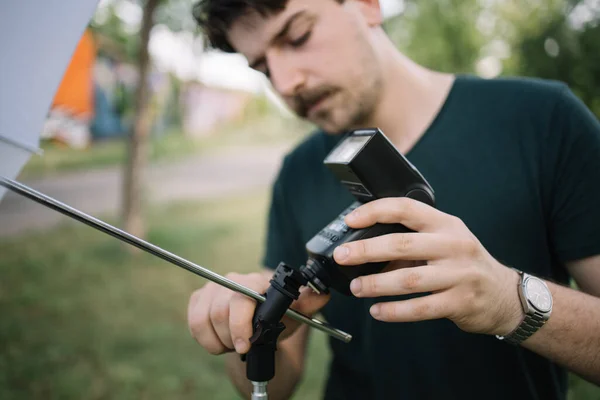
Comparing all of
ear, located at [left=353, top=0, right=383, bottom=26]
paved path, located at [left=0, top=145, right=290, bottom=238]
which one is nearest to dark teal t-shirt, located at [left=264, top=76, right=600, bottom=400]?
ear, located at [left=353, top=0, right=383, bottom=26]

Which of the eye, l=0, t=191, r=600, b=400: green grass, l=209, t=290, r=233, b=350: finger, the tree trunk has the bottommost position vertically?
l=0, t=191, r=600, b=400: green grass

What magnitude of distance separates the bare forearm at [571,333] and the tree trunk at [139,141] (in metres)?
4.39

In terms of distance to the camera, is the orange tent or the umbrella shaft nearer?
the umbrella shaft

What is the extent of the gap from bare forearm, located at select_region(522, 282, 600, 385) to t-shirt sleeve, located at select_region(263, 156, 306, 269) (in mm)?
693

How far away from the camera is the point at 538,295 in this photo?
791mm

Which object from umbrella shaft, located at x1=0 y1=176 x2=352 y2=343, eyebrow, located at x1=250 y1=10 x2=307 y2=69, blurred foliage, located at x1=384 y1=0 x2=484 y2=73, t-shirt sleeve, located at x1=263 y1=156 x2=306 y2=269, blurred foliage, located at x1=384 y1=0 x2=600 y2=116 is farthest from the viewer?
blurred foliage, located at x1=384 y1=0 x2=484 y2=73

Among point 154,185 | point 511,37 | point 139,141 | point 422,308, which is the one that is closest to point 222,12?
point 422,308

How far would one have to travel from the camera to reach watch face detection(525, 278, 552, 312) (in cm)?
78

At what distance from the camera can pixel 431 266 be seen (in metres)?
0.70

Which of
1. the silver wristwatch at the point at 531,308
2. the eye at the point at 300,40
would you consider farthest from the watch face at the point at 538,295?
the eye at the point at 300,40

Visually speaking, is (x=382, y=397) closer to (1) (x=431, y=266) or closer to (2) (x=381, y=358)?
(2) (x=381, y=358)

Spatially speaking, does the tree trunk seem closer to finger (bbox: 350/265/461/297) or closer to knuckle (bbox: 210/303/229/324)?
knuckle (bbox: 210/303/229/324)

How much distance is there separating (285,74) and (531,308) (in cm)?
76

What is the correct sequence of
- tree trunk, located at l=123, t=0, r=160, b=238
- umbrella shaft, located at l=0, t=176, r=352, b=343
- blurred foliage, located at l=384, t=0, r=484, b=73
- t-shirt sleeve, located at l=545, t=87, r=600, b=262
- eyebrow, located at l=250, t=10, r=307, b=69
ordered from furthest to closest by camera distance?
blurred foliage, located at l=384, t=0, r=484, b=73 → tree trunk, located at l=123, t=0, r=160, b=238 → eyebrow, located at l=250, t=10, r=307, b=69 → t-shirt sleeve, located at l=545, t=87, r=600, b=262 → umbrella shaft, located at l=0, t=176, r=352, b=343
